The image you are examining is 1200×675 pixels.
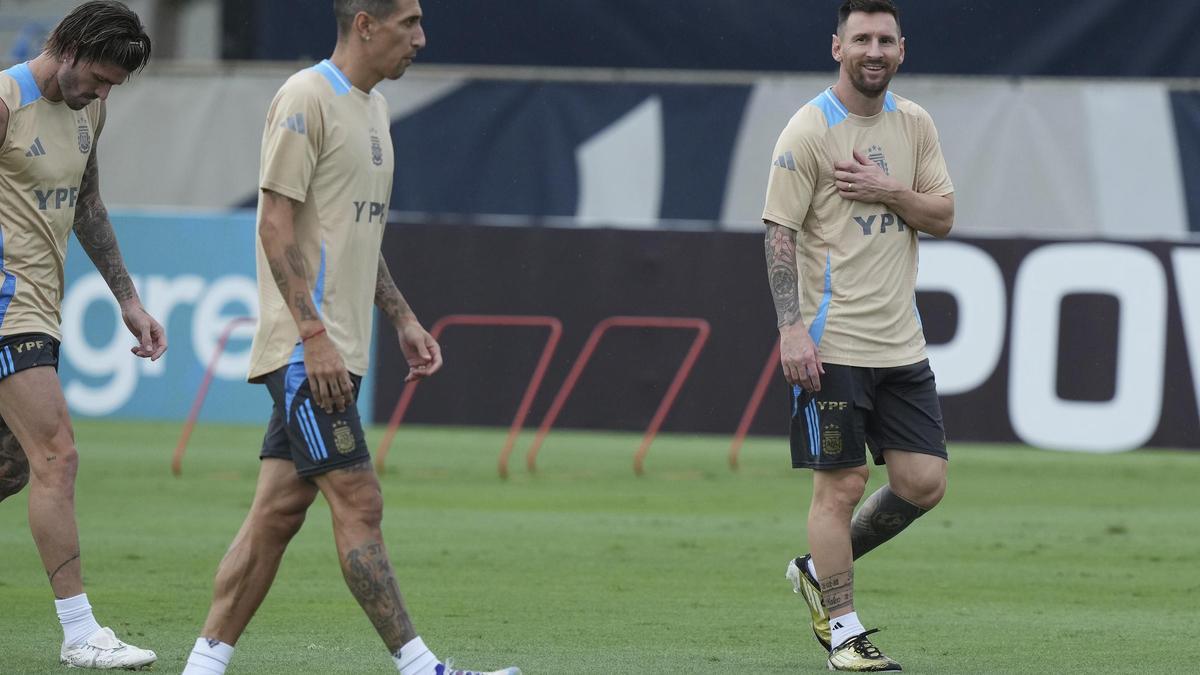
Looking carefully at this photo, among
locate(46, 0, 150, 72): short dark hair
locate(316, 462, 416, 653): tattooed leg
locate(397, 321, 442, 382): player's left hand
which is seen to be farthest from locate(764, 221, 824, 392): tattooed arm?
locate(46, 0, 150, 72): short dark hair

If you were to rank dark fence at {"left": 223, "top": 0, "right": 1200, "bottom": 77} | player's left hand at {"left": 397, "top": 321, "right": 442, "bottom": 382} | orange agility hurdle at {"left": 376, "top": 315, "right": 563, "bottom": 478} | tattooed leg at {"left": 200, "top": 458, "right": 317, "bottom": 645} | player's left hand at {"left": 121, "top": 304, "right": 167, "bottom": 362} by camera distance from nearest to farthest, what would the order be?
tattooed leg at {"left": 200, "top": 458, "right": 317, "bottom": 645} → player's left hand at {"left": 397, "top": 321, "right": 442, "bottom": 382} → player's left hand at {"left": 121, "top": 304, "right": 167, "bottom": 362} → orange agility hurdle at {"left": 376, "top": 315, "right": 563, "bottom": 478} → dark fence at {"left": 223, "top": 0, "right": 1200, "bottom": 77}

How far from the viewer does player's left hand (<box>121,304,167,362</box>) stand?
7.16 metres

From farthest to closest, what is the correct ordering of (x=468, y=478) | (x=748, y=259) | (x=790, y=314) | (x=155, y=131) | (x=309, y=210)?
1. (x=155, y=131)
2. (x=748, y=259)
3. (x=468, y=478)
4. (x=790, y=314)
5. (x=309, y=210)

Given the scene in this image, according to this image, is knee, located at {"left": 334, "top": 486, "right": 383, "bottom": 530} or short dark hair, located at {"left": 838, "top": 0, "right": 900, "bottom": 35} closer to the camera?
knee, located at {"left": 334, "top": 486, "right": 383, "bottom": 530}

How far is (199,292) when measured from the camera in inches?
707

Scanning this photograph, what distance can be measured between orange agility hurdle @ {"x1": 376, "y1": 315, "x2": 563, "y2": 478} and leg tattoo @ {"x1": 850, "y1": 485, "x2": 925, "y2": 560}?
7.22 metres

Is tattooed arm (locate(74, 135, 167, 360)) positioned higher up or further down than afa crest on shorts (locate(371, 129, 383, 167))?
further down

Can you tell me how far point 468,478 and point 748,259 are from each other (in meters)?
4.13

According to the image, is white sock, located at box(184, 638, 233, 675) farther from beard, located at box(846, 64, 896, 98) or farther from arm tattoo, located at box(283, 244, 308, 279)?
beard, located at box(846, 64, 896, 98)

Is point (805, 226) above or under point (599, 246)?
above

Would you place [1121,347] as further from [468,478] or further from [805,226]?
[805,226]

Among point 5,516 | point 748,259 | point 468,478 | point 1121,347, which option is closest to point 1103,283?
point 1121,347

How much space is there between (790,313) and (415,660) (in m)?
2.03

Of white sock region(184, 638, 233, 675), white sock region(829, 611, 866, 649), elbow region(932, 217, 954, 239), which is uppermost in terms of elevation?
elbow region(932, 217, 954, 239)
